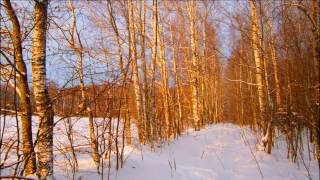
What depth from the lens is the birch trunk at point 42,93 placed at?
4.89 m

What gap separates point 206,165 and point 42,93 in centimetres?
514

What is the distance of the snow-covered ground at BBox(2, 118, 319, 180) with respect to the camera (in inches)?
263

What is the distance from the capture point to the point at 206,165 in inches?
352

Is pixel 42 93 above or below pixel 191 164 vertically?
above

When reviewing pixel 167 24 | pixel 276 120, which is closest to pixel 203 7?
pixel 167 24

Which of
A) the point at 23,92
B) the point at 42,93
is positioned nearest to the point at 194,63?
the point at 42,93

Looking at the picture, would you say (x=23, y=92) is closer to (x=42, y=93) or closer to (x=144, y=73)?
(x=42, y=93)

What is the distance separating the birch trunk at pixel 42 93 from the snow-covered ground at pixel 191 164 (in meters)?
0.62

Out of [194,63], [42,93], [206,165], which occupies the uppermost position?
[194,63]

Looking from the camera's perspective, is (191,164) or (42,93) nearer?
(42,93)

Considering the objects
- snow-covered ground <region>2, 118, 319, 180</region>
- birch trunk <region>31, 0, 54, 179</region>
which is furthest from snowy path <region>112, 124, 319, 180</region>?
birch trunk <region>31, 0, 54, 179</region>

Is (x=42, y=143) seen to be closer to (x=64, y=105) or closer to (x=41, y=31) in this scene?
(x=64, y=105)

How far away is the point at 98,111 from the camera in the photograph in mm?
6410

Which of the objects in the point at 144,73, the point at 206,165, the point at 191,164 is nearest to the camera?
the point at 191,164
